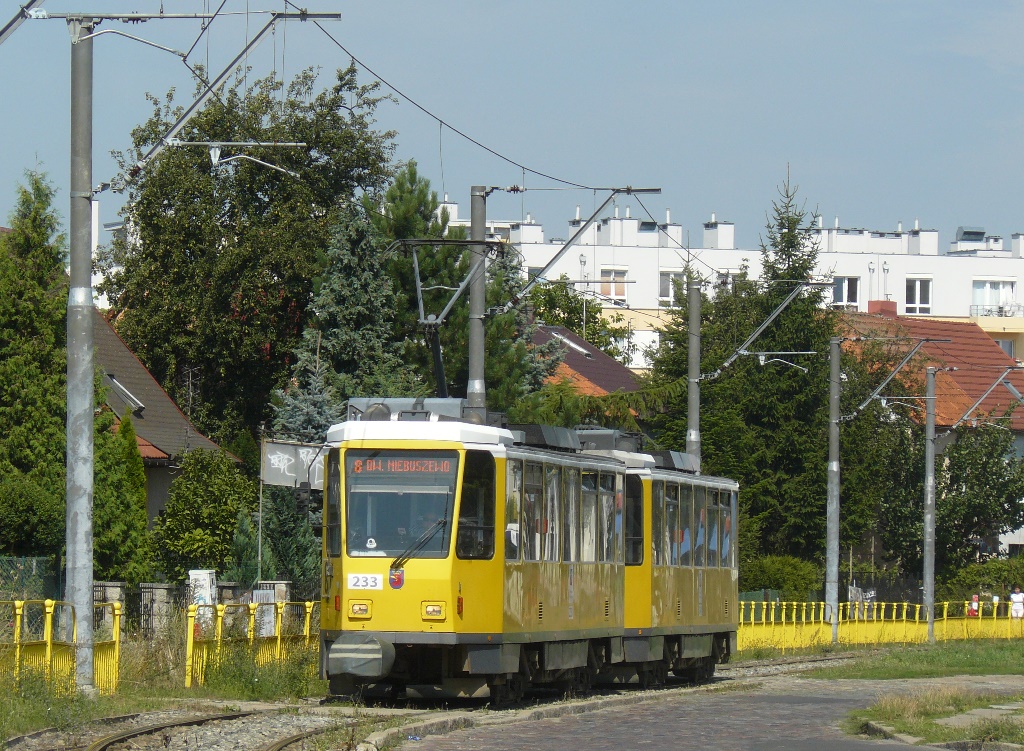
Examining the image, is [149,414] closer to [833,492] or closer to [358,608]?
[833,492]

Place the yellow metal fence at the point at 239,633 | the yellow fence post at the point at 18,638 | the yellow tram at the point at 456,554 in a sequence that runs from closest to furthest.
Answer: the yellow fence post at the point at 18,638 < the yellow tram at the point at 456,554 < the yellow metal fence at the point at 239,633

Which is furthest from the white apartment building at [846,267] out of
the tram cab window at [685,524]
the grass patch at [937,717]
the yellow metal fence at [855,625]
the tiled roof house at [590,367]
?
the grass patch at [937,717]

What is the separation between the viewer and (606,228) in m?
106

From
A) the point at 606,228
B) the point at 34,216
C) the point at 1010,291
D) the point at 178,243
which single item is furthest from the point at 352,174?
the point at 1010,291

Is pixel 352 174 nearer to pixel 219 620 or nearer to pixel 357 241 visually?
pixel 357 241

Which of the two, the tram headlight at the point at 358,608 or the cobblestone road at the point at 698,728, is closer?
the cobblestone road at the point at 698,728

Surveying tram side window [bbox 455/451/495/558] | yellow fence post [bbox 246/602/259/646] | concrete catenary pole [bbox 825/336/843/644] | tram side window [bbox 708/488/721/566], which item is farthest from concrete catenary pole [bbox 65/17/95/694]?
concrete catenary pole [bbox 825/336/843/644]

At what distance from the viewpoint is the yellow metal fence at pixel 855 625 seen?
40750 millimetres

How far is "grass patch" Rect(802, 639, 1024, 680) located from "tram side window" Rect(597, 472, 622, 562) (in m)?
6.32

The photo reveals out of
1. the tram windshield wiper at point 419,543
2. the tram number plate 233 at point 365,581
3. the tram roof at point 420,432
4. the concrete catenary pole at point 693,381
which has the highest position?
the concrete catenary pole at point 693,381

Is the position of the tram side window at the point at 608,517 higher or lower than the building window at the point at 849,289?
lower

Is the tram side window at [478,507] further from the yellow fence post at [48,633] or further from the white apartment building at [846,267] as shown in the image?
the white apartment building at [846,267]

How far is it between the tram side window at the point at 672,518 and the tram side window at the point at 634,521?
3.36 ft

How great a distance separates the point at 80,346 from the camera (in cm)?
1778
